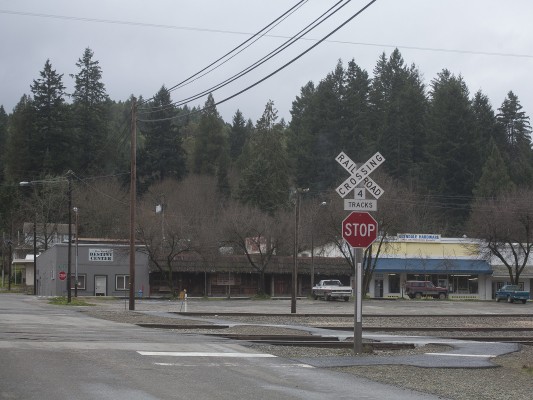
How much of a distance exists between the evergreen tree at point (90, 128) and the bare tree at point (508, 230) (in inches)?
2010

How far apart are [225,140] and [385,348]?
104 meters

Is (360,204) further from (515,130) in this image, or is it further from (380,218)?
(515,130)

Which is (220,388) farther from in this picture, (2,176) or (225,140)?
(225,140)

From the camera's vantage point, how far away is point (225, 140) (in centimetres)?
12244

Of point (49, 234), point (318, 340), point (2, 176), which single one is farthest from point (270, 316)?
point (2, 176)

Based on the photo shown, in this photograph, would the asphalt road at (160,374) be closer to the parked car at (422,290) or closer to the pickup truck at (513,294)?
the pickup truck at (513,294)

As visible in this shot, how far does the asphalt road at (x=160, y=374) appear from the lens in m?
11.3

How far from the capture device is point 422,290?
75.1 metres

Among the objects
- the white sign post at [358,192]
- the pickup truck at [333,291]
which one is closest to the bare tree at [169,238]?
the pickup truck at [333,291]

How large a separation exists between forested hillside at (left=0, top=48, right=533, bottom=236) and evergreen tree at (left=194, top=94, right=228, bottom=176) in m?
0.15

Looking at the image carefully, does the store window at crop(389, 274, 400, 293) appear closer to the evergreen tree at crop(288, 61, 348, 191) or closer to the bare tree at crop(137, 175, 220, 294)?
the bare tree at crop(137, 175, 220, 294)

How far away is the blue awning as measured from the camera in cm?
8119

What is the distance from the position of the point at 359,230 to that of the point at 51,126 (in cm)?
9172

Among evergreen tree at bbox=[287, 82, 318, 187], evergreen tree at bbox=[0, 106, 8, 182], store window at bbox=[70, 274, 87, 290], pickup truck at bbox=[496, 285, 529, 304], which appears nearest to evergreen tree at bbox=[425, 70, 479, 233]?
evergreen tree at bbox=[287, 82, 318, 187]
